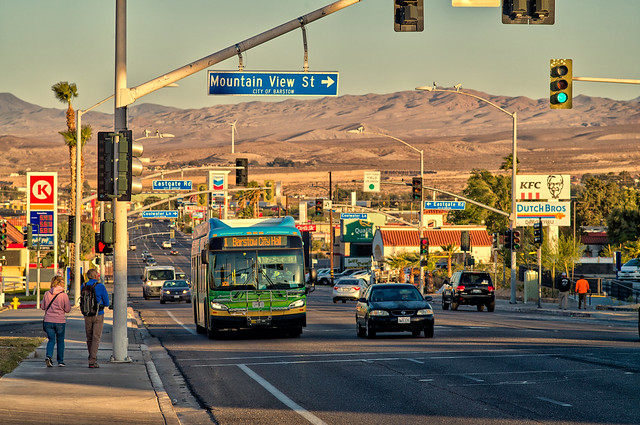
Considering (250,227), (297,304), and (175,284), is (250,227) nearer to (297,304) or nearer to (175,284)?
(297,304)

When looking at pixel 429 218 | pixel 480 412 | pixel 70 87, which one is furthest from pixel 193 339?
pixel 429 218

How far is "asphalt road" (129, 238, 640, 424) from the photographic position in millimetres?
13086

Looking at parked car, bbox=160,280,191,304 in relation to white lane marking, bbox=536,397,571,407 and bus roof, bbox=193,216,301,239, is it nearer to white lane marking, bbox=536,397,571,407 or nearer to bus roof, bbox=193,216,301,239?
bus roof, bbox=193,216,301,239

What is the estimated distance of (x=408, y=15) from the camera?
17.8 m

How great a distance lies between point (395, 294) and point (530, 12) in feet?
35.4

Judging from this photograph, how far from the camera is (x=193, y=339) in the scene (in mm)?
27688

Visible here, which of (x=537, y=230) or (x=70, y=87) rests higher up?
(x=70, y=87)

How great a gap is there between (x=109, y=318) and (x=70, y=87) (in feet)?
84.3

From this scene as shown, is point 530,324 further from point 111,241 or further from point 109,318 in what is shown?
point 111,241

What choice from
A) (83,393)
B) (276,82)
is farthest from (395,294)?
(83,393)

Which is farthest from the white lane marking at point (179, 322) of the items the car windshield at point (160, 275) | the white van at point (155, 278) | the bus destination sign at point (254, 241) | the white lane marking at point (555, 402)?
the white lane marking at point (555, 402)

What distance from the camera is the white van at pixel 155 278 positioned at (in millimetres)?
61250

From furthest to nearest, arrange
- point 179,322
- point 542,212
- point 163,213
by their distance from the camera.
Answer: point 542,212 < point 163,213 < point 179,322

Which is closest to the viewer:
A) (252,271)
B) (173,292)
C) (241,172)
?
(252,271)
